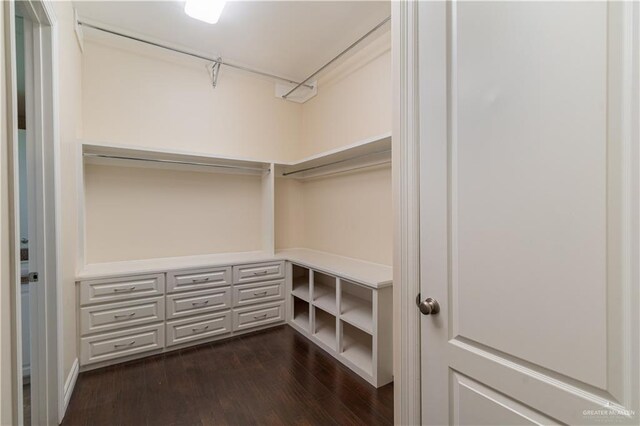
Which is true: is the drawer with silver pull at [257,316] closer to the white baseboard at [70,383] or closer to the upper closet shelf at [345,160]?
the white baseboard at [70,383]

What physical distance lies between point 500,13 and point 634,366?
1.04 meters

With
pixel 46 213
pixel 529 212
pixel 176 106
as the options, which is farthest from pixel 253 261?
pixel 529 212

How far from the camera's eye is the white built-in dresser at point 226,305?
7.43ft

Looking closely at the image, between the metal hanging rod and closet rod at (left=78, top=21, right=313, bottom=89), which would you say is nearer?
the metal hanging rod

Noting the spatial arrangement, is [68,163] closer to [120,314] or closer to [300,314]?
[120,314]

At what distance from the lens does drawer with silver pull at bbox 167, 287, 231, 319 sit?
2.62 metres

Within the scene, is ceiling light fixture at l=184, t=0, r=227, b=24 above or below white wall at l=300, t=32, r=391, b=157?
above

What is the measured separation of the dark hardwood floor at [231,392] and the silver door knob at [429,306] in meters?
1.11

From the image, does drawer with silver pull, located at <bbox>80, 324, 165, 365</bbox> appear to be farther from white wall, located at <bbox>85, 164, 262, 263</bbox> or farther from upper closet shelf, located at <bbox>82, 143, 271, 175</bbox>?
upper closet shelf, located at <bbox>82, 143, 271, 175</bbox>

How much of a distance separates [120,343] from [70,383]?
425 millimetres

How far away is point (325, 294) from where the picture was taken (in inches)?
117

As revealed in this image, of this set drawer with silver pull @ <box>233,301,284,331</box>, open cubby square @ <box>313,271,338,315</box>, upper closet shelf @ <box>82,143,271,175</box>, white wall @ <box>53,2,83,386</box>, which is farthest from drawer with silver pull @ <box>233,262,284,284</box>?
white wall @ <box>53,2,83,386</box>

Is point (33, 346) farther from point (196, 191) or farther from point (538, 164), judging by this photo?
point (538, 164)

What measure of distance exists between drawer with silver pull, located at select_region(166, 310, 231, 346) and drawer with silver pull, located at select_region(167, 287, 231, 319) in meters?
0.06
